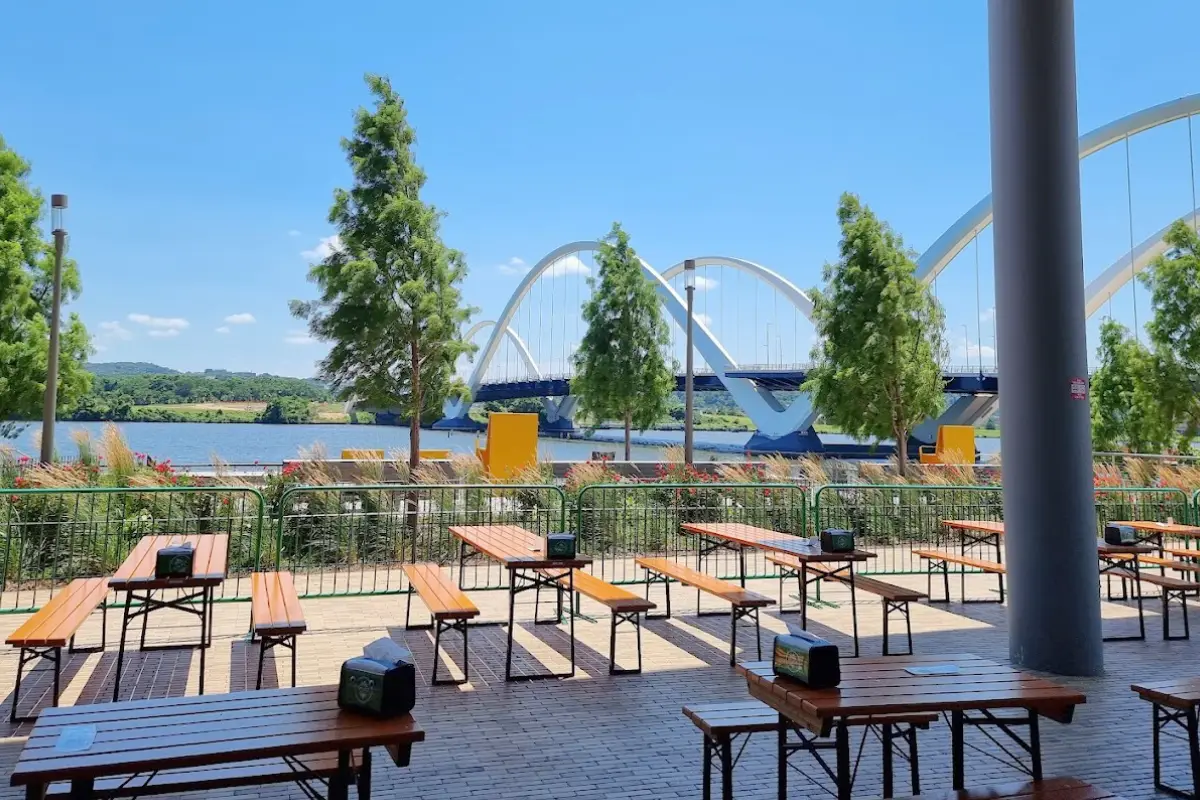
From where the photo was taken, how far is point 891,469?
17.5m

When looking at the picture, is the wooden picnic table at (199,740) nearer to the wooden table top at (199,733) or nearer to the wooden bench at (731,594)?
the wooden table top at (199,733)

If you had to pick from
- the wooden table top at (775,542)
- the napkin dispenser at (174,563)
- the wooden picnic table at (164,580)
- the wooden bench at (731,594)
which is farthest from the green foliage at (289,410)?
the napkin dispenser at (174,563)

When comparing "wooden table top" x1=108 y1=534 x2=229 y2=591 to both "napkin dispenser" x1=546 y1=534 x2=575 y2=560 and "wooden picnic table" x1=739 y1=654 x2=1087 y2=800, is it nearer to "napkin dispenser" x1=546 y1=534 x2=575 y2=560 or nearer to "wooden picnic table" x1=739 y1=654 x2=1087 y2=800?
"napkin dispenser" x1=546 y1=534 x2=575 y2=560

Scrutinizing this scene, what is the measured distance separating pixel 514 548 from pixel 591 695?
5.05 feet

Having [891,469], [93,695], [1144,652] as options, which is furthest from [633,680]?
[891,469]

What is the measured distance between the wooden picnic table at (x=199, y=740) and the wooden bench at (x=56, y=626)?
190cm

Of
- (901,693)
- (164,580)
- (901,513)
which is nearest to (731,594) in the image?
(901,693)

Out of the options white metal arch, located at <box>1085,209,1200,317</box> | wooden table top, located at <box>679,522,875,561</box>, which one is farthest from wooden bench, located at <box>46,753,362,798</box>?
white metal arch, located at <box>1085,209,1200,317</box>

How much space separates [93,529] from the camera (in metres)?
9.53

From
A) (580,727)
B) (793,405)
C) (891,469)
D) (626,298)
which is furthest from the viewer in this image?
(793,405)

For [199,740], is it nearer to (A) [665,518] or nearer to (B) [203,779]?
(B) [203,779]

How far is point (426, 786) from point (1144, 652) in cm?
644

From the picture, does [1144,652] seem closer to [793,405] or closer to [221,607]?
[221,607]

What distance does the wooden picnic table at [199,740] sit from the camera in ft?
8.33
